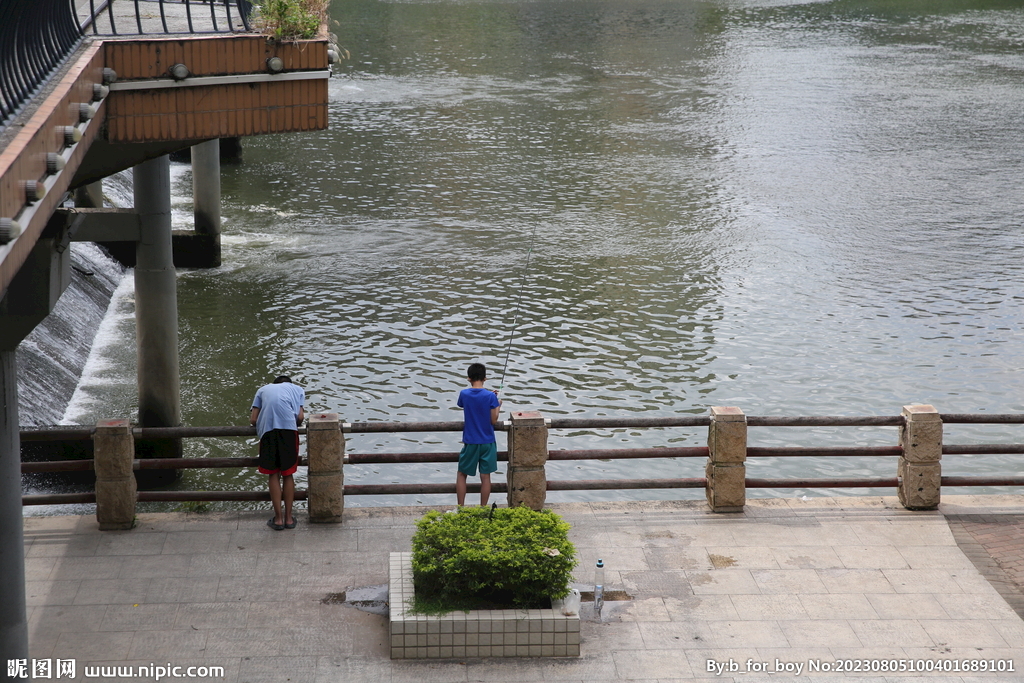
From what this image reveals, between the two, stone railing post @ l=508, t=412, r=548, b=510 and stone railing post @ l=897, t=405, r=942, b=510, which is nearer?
stone railing post @ l=508, t=412, r=548, b=510

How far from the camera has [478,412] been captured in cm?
1108

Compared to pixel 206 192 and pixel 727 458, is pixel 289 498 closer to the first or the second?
pixel 727 458


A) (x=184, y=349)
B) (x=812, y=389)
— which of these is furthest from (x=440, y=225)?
(x=812, y=389)

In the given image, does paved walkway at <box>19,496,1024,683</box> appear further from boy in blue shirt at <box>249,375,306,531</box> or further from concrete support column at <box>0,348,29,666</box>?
concrete support column at <box>0,348,29,666</box>

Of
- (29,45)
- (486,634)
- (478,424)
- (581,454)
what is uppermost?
(29,45)

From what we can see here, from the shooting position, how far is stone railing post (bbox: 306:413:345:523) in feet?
35.7

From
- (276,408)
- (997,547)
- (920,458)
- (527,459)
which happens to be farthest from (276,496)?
(997,547)

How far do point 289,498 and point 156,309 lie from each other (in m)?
5.95

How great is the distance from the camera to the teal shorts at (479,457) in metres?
11.2

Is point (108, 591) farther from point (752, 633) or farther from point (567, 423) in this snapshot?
point (752, 633)

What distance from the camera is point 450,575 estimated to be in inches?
349

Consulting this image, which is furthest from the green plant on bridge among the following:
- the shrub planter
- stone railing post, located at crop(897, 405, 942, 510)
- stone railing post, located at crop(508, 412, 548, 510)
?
stone railing post, located at crop(897, 405, 942, 510)

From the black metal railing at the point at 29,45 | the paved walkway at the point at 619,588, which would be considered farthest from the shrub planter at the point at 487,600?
the black metal railing at the point at 29,45

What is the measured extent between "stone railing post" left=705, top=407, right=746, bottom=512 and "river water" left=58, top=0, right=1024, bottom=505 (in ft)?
14.9
